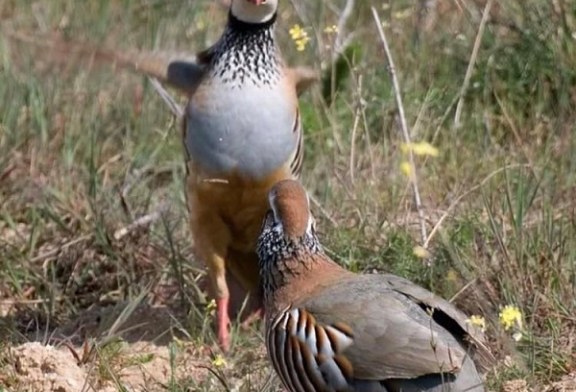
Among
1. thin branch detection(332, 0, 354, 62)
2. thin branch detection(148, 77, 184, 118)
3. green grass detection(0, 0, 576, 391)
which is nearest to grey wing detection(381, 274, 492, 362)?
green grass detection(0, 0, 576, 391)

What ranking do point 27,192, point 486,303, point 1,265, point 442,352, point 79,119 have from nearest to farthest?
point 442,352, point 486,303, point 1,265, point 27,192, point 79,119

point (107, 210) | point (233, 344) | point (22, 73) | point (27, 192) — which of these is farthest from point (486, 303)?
point (22, 73)

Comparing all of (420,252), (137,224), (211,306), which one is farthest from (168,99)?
(420,252)

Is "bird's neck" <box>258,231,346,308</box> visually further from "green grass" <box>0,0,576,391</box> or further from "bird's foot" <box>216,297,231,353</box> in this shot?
"bird's foot" <box>216,297,231,353</box>

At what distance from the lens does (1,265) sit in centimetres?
623

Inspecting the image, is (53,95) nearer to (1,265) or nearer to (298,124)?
(1,265)

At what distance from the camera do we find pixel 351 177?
6160 millimetres

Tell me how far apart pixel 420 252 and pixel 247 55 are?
1052 millimetres

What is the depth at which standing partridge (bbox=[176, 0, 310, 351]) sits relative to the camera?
224 inches

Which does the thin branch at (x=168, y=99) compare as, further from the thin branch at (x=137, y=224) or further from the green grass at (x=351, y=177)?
the thin branch at (x=137, y=224)

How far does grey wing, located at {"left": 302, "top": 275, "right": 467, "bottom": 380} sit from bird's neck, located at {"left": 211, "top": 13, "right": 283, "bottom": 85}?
136 cm

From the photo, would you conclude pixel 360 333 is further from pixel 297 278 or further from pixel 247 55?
pixel 247 55

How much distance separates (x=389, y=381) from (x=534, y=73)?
2.89 meters

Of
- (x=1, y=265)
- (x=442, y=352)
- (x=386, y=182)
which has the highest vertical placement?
(x=442, y=352)
